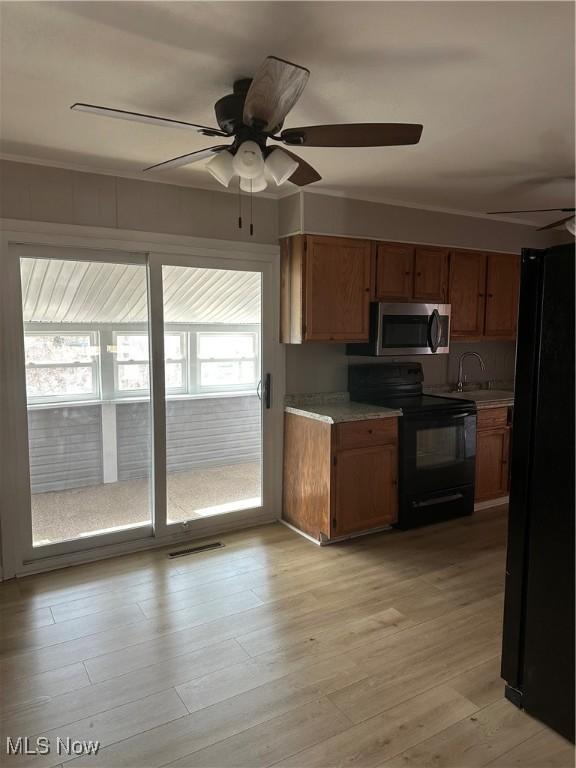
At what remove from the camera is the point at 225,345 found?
3908 millimetres

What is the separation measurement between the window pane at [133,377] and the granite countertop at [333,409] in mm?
1116

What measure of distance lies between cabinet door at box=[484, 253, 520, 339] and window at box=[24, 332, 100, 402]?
3410 mm

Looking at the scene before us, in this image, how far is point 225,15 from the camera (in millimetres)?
1671

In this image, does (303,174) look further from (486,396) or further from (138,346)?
(486,396)

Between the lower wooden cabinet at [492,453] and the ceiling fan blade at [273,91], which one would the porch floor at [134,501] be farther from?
the ceiling fan blade at [273,91]

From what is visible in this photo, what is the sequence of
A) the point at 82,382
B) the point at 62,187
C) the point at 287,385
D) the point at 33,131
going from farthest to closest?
the point at 287,385 < the point at 82,382 < the point at 62,187 < the point at 33,131

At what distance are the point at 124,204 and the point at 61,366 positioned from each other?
1.12m

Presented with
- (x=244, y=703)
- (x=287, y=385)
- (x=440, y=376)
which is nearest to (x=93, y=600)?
(x=244, y=703)

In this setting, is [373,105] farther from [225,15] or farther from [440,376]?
[440,376]

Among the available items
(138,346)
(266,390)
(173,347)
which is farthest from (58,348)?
(266,390)

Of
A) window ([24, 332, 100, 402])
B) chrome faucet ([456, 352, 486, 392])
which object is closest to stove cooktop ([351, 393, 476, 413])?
chrome faucet ([456, 352, 486, 392])

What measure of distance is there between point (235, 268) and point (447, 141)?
1.69 meters

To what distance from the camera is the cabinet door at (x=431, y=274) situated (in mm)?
4297

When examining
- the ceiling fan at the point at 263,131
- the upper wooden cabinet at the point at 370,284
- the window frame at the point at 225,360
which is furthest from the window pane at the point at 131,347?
the ceiling fan at the point at 263,131
